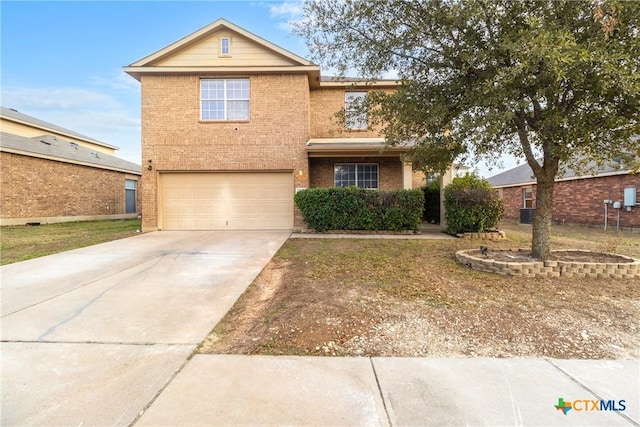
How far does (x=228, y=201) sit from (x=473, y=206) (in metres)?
9.18

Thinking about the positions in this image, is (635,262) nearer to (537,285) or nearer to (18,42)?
(537,285)

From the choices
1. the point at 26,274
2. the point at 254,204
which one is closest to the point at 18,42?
the point at 254,204

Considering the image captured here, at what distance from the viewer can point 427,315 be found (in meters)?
3.75

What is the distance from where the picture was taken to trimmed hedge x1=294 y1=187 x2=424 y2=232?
10.9 meters

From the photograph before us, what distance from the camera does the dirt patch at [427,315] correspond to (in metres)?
3.02

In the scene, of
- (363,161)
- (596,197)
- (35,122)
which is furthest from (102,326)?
(35,122)

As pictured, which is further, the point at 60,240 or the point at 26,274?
the point at 60,240

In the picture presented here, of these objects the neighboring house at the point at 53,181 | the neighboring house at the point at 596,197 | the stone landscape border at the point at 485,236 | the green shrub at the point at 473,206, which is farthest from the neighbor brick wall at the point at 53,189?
the neighboring house at the point at 596,197

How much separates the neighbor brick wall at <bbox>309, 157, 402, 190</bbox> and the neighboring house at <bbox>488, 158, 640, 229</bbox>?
4103 millimetres

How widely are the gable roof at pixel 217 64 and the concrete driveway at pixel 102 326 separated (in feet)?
27.0

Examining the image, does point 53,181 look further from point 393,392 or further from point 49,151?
point 393,392

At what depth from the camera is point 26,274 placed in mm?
5648

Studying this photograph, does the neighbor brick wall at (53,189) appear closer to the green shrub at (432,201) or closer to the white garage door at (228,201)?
the white garage door at (228,201)

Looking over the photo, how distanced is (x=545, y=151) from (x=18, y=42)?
772 inches
